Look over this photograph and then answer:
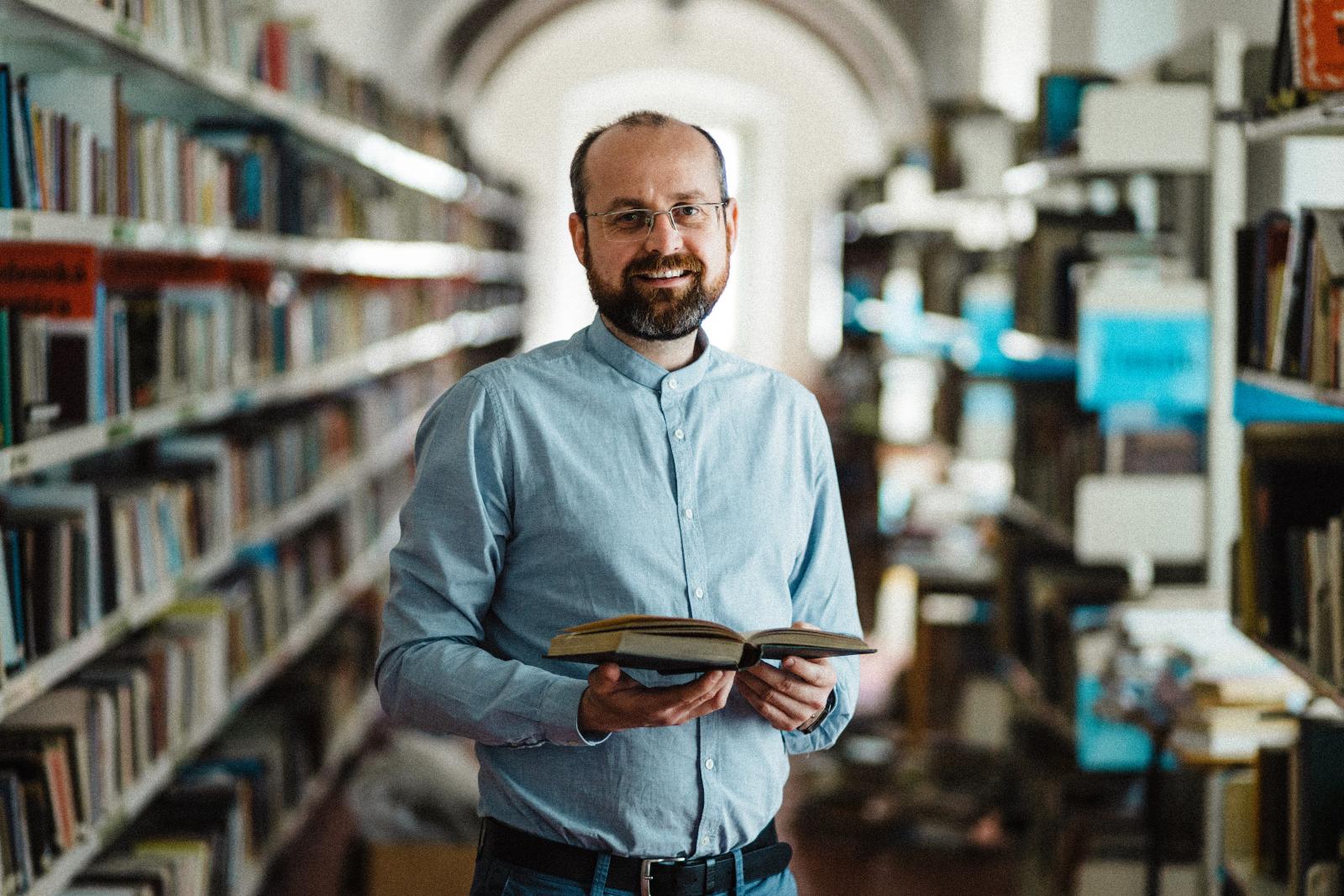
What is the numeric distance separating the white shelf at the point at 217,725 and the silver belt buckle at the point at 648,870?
120 centimetres

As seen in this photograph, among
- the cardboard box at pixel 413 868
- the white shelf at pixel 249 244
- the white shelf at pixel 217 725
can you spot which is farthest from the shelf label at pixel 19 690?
the cardboard box at pixel 413 868

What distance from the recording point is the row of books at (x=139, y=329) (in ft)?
8.15

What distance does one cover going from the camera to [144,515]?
3162 mm

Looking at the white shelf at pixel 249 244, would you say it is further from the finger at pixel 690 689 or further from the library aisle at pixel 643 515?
the finger at pixel 690 689

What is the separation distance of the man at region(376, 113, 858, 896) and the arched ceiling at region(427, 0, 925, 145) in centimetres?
1035

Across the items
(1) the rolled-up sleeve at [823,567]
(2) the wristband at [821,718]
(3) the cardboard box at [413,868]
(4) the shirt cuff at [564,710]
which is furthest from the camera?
(3) the cardboard box at [413,868]

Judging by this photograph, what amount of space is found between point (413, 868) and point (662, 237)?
2.54 metres

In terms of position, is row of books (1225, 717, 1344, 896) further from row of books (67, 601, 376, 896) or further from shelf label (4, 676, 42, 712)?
row of books (67, 601, 376, 896)

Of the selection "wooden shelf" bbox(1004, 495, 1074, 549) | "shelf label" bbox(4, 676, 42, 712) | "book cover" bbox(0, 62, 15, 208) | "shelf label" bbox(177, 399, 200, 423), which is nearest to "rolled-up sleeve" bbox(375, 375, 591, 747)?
"shelf label" bbox(4, 676, 42, 712)

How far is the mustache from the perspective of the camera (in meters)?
1.73

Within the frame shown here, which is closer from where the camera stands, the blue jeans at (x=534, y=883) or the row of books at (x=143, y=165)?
the blue jeans at (x=534, y=883)

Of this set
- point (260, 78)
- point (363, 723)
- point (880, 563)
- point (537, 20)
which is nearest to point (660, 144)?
point (260, 78)

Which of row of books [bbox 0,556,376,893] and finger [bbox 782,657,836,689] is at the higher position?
finger [bbox 782,657,836,689]

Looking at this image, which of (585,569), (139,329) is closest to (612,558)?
(585,569)
